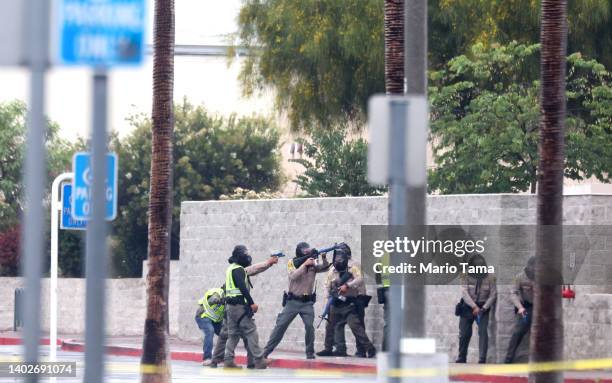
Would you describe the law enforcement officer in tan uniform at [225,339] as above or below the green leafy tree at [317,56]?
below

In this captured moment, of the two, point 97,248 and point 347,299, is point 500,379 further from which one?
point 97,248

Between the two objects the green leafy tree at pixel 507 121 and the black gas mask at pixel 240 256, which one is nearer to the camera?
the black gas mask at pixel 240 256

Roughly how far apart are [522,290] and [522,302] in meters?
0.22

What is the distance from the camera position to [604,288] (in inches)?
1010

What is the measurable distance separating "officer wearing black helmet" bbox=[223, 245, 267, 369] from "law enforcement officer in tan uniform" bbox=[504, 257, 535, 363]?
4033mm

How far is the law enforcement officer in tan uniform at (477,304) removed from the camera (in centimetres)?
2539

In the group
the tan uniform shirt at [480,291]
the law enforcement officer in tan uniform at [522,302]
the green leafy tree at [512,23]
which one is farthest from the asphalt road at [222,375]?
the green leafy tree at [512,23]

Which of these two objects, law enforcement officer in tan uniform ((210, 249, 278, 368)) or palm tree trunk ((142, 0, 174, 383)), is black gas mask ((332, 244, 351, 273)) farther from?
palm tree trunk ((142, 0, 174, 383))

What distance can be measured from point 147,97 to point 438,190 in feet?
76.1

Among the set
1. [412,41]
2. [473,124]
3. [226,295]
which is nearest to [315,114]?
[473,124]

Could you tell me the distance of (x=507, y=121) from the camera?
31.2m

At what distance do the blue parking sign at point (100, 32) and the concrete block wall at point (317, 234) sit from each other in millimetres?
17469

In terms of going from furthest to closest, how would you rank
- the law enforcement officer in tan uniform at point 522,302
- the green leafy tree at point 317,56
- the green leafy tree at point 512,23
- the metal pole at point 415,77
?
the green leafy tree at point 317,56
the green leafy tree at point 512,23
the law enforcement officer in tan uniform at point 522,302
the metal pole at point 415,77

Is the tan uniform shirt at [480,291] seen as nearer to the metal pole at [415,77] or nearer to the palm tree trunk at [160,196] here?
the palm tree trunk at [160,196]
